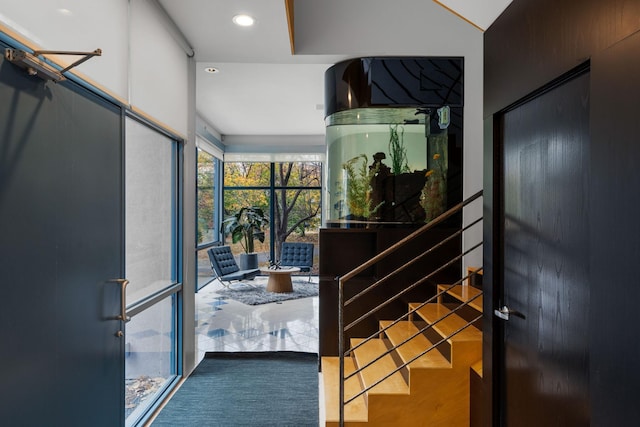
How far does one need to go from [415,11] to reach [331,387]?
10.7 feet

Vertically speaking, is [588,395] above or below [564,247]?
below

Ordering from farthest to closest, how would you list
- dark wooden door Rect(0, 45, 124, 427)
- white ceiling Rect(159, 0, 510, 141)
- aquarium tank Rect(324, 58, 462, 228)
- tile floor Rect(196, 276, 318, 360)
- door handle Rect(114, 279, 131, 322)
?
tile floor Rect(196, 276, 318, 360), aquarium tank Rect(324, 58, 462, 228), white ceiling Rect(159, 0, 510, 141), door handle Rect(114, 279, 131, 322), dark wooden door Rect(0, 45, 124, 427)

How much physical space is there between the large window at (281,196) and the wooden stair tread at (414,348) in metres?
5.52

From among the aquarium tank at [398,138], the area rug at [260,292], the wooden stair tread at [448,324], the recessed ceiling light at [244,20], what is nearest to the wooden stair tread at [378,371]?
the wooden stair tread at [448,324]

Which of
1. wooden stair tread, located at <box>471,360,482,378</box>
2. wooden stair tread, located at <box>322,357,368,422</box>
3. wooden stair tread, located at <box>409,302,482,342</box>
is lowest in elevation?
wooden stair tread, located at <box>322,357,368,422</box>

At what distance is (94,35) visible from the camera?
1925 mm

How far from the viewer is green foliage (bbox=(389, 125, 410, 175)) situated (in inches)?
155

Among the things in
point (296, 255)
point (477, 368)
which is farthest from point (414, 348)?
point (296, 255)

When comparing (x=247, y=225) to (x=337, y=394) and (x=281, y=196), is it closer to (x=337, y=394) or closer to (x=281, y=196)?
(x=281, y=196)

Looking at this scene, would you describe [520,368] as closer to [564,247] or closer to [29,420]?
[564,247]

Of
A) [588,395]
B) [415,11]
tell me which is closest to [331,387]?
[588,395]

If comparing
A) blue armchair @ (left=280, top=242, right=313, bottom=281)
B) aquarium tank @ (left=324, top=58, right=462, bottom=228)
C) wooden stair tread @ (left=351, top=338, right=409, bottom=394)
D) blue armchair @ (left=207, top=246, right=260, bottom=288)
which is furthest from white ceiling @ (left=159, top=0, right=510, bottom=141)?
blue armchair @ (left=280, top=242, right=313, bottom=281)

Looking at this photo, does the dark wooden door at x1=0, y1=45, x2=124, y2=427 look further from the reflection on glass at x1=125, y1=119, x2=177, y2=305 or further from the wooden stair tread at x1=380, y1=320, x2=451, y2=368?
the wooden stair tread at x1=380, y1=320, x2=451, y2=368

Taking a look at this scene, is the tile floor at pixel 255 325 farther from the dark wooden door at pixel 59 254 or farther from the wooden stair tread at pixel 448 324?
the dark wooden door at pixel 59 254
